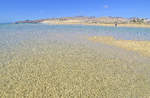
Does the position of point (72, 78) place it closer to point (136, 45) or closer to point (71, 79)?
point (71, 79)

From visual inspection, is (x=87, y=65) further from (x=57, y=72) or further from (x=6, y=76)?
(x=6, y=76)

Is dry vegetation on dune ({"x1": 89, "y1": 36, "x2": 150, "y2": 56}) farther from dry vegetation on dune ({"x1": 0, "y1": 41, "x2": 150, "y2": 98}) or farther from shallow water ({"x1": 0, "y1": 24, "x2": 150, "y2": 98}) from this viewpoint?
dry vegetation on dune ({"x1": 0, "y1": 41, "x2": 150, "y2": 98})

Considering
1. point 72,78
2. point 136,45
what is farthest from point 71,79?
point 136,45

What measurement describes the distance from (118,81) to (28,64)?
6.00 m

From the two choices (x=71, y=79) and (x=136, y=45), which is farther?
(x=136, y=45)

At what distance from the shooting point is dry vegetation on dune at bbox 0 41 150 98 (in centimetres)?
602

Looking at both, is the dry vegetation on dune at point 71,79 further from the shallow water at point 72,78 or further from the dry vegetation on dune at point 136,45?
the dry vegetation on dune at point 136,45

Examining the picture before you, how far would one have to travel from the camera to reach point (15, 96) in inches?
223

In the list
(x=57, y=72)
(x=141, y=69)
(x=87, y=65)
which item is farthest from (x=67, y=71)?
(x=141, y=69)

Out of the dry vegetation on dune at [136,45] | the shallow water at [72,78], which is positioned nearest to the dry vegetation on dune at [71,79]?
the shallow water at [72,78]

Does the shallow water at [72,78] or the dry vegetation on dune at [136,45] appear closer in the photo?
the shallow water at [72,78]

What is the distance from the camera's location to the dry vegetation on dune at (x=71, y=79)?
237 inches

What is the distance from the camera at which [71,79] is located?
24.4 ft

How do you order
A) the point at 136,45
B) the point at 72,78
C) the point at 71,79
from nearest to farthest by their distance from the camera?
the point at 71,79
the point at 72,78
the point at 136,45
